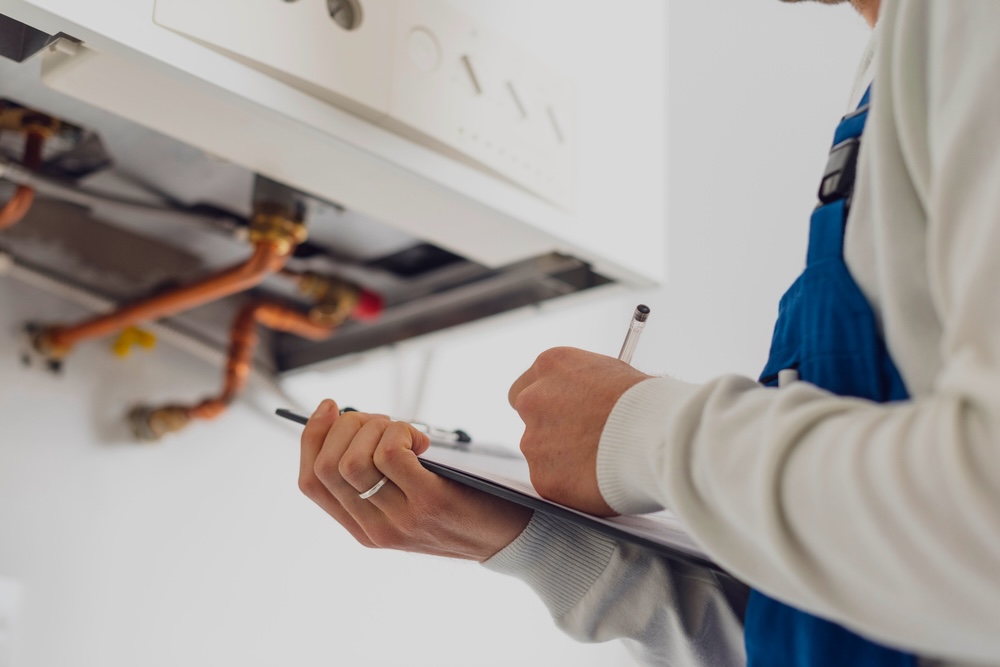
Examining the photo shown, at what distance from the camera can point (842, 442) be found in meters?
0.31

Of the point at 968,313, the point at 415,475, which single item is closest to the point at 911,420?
the point at 968,313

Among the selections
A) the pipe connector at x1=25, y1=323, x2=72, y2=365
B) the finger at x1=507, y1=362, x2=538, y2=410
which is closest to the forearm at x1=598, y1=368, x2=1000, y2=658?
the finger at x1=507, y1=362, x2=538, y2=410

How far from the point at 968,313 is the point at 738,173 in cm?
99

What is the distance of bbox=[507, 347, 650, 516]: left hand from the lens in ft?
1.39

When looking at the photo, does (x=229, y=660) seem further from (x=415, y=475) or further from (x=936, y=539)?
(x=936, y=539)

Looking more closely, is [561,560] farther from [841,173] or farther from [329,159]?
[329,159]

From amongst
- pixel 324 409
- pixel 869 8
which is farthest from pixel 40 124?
pixel 869 8

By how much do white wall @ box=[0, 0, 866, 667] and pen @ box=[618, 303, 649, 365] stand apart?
0.49 meters

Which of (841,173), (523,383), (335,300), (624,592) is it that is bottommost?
(624,592)

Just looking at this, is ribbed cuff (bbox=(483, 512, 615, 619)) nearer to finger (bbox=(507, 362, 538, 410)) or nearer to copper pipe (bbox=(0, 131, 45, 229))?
finger (bbox=(507, 362, 538, 410))

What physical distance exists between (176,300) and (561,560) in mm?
646

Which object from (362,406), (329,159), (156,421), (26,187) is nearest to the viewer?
(329,159)

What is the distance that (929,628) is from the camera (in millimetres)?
289

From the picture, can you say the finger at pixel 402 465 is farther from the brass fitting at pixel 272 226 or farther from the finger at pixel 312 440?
the brass fitting at pixel 272 226
